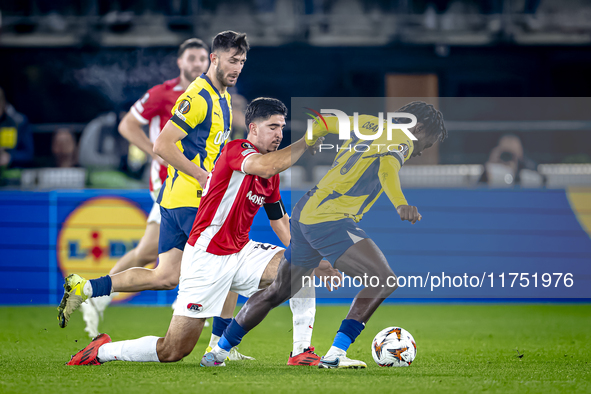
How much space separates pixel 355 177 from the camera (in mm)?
4910

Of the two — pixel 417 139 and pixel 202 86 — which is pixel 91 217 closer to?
pixel 202 86

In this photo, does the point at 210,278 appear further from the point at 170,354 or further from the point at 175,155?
the point at 175,155

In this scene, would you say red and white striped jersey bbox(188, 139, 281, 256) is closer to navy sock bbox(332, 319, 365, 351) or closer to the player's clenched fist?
navy sock bbox(332, 319, 365, 351)

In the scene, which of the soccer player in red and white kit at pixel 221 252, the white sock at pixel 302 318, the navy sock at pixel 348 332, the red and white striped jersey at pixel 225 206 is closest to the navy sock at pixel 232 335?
the soccer player in red and white kit at pixel 221 252

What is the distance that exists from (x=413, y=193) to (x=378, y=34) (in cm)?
524

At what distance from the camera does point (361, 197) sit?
16.1 ft

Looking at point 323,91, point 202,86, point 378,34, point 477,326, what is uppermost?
point 378,34

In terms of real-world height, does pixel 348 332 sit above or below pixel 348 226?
below

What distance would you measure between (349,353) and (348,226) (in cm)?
124

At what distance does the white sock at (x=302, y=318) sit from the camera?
4.83 meters

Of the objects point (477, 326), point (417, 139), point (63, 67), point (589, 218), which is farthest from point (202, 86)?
point (63, 67)

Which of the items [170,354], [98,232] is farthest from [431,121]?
[98,232]

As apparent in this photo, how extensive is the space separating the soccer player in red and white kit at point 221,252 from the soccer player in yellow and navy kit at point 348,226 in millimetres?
160

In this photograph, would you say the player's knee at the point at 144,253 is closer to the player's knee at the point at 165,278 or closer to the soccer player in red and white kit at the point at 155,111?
the soccer player in red and white kit at the point at 155,111
